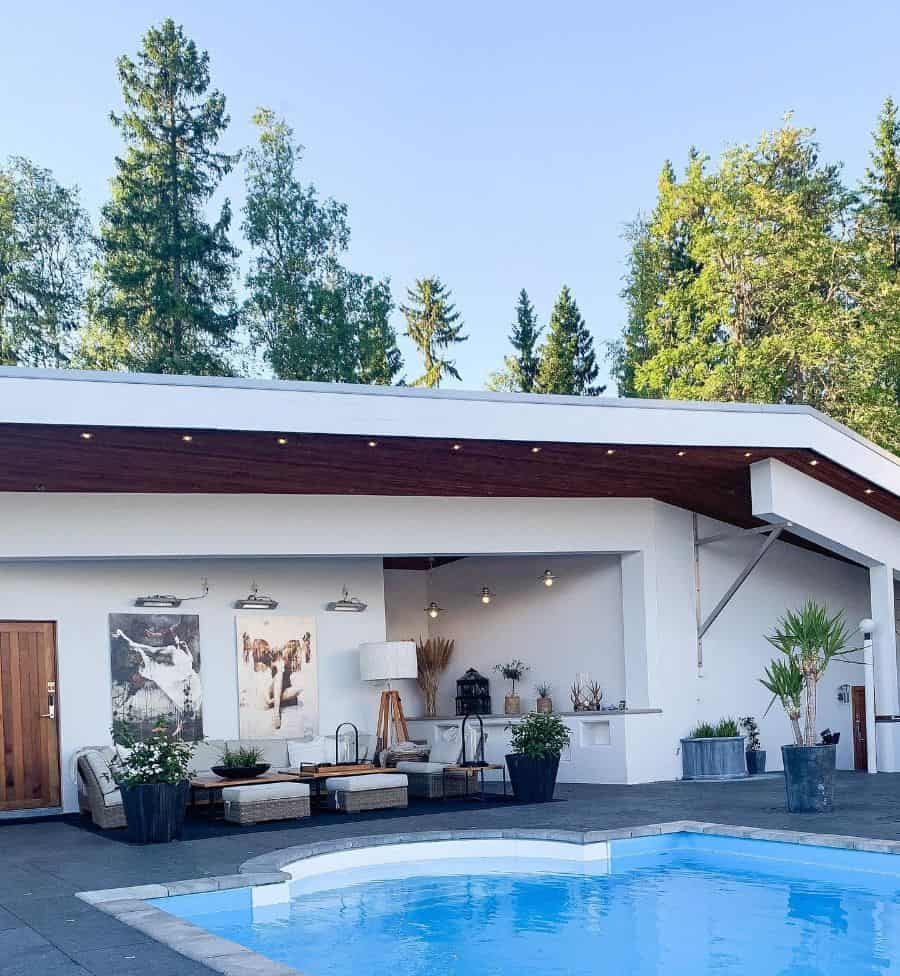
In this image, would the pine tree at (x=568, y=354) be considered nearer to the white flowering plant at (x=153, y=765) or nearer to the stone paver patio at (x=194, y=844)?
the stone paver patio at (x=194, y=844)

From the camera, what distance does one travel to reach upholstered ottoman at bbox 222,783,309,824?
36.3ft

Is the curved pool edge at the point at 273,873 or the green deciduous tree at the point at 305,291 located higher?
the green deciduous tree at the point at 305,291

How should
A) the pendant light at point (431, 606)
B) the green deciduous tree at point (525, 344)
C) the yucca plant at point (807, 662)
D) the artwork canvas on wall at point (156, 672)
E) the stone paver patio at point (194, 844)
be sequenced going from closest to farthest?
the stone paver patio at point (194, 844)
the yucca plant at point (807, 662)
the artwork canvas on wall at point (156, 672)
the pendant light at point (431, 606)
the green deciduous tree at point (525, 344)

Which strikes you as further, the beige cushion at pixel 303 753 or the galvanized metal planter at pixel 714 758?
the galvanized metal planter at pixel 714 758

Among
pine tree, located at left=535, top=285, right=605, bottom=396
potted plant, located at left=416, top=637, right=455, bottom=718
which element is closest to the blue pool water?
potted plant, located at left=416, top=637, right=455, bottom=718

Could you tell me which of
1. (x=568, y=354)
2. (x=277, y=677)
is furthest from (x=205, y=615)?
(x=568, y=354)

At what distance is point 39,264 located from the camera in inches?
997

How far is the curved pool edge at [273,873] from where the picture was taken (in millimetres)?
5707

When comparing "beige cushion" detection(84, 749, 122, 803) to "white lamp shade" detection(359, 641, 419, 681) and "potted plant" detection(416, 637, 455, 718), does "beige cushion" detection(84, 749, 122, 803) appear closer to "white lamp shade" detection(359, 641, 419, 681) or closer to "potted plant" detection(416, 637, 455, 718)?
"white lamp shade" detection(359, 641, 419, 681)

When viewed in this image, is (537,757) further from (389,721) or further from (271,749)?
(271,749)

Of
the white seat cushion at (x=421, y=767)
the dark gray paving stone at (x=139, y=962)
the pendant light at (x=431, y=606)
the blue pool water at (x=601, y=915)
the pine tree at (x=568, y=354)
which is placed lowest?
the blue pool water at (x=601, y=915)

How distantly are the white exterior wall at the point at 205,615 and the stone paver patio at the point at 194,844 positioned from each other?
144 centimetres

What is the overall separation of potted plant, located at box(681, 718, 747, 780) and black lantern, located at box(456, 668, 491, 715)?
308cm

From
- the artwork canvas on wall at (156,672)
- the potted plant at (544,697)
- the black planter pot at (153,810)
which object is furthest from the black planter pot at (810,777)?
the artwork canvas on wall at (156,672)
